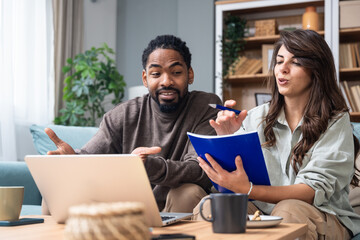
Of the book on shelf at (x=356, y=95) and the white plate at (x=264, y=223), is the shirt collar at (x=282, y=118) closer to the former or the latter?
the white plate at (x=264, y=223)

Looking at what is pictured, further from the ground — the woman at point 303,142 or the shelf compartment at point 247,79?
the shelf compartment at point 247,79

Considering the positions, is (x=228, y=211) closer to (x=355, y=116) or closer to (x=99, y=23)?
(x=355, y=116)

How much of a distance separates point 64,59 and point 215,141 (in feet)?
10.4

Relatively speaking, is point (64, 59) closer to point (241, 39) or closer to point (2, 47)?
point (2, 47)

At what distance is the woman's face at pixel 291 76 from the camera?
5.33 feet

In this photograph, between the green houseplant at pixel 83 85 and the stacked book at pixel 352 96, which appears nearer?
the green houseplant at pixel 83 85

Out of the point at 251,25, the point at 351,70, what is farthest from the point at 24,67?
the point at 351,70

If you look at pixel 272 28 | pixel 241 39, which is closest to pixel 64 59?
pixel 241 39

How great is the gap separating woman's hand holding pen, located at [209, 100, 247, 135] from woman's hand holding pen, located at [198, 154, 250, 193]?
0.72 feet

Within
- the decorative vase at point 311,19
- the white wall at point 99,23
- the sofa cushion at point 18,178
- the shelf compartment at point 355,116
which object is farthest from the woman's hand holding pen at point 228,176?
the white wall at point 99,23

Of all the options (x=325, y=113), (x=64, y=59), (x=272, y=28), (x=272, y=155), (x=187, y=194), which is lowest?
(x=187, y=194)

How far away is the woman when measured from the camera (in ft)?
4.39

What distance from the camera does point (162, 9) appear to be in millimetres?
4738

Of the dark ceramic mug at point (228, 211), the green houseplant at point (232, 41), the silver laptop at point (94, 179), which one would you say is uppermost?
the green houseplant at point (232, 41)
